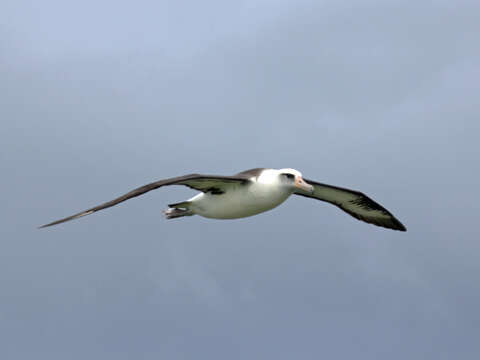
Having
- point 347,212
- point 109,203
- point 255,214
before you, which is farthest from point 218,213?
point 347,212

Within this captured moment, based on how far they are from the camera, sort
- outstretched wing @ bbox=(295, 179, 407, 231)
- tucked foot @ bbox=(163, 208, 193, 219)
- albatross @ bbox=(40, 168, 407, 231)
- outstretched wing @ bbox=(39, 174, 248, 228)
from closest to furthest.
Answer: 1. outstretched wing @ bbox=(39, 174, 248, 228)
2. albatross @ bbox=(40, 168, 407, 231)
3. tucked foot @ bbox=(163, 208, 193, 219)
4. outstretched wing @ bbox=(295, 179, 407, 231)

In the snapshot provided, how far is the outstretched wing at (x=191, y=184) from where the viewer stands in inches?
612

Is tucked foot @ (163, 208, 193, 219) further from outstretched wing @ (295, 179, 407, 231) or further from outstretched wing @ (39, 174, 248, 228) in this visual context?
outstretched wing @ (295, 179, 407, 231)

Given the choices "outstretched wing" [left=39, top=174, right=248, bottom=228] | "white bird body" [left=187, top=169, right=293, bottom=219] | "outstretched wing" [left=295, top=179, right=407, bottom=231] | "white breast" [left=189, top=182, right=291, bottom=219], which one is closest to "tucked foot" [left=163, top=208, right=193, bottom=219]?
"white breast" [left=189, top=182, right=291, bottom=219]

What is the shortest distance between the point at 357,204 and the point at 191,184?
19.5ft

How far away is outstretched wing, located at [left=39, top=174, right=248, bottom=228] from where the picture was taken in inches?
612

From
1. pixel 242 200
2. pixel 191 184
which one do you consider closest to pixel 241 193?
pixel 242 200

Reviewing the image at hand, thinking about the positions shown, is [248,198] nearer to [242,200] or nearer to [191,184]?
[242,200]

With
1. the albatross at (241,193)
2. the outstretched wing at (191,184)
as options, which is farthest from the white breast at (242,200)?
the outstretched wing at (191,184)

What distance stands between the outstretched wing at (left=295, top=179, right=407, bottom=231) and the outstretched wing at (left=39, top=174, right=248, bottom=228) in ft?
11.2

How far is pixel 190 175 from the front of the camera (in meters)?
16.8

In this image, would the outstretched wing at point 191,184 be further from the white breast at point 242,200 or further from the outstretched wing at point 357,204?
the outstretched wing at point 357,204

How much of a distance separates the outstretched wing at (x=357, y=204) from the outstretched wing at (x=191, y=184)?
341 cm

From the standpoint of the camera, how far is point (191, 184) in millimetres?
18031
